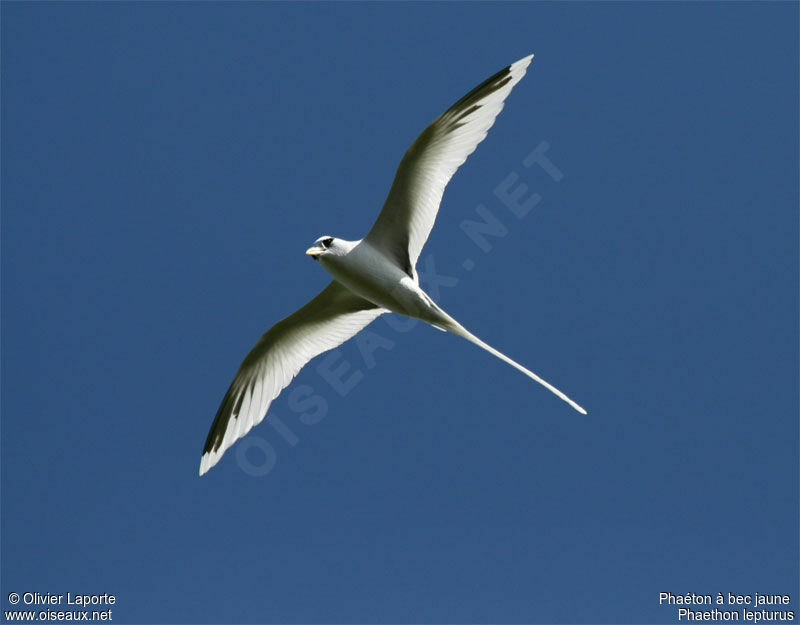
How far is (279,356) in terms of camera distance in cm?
1148

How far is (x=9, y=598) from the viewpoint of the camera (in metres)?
10.8

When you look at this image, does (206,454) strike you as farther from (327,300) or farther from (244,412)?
(327,300)

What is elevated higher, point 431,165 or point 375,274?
point 431,165

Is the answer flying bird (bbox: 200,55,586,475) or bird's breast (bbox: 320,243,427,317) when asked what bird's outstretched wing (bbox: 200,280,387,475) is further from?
bird's breast (bbox: 320,243,427,317)

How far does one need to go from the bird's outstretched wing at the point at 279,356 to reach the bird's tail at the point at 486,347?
1.37 meters

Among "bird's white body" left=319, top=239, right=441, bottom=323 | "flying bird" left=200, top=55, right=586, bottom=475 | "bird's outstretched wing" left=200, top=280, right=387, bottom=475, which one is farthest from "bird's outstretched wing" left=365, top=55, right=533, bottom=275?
"bird's outstretched wing" left=200, top=280, right=387, bottom=475

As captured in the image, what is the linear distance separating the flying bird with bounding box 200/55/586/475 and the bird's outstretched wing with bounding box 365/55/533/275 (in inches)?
0.4

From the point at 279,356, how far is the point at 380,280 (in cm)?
215

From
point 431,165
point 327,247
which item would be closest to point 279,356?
point 327,247

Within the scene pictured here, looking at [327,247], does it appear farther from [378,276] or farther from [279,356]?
[279,356]

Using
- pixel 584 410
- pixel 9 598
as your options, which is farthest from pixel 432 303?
pixel 9 598

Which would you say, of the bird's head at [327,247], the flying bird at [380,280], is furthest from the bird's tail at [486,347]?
the bird's head at [327,247]

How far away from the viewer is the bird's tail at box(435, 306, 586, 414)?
941 centimetres

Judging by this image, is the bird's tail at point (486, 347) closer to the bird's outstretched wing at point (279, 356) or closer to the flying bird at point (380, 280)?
the flying bird at point (380, 280)
